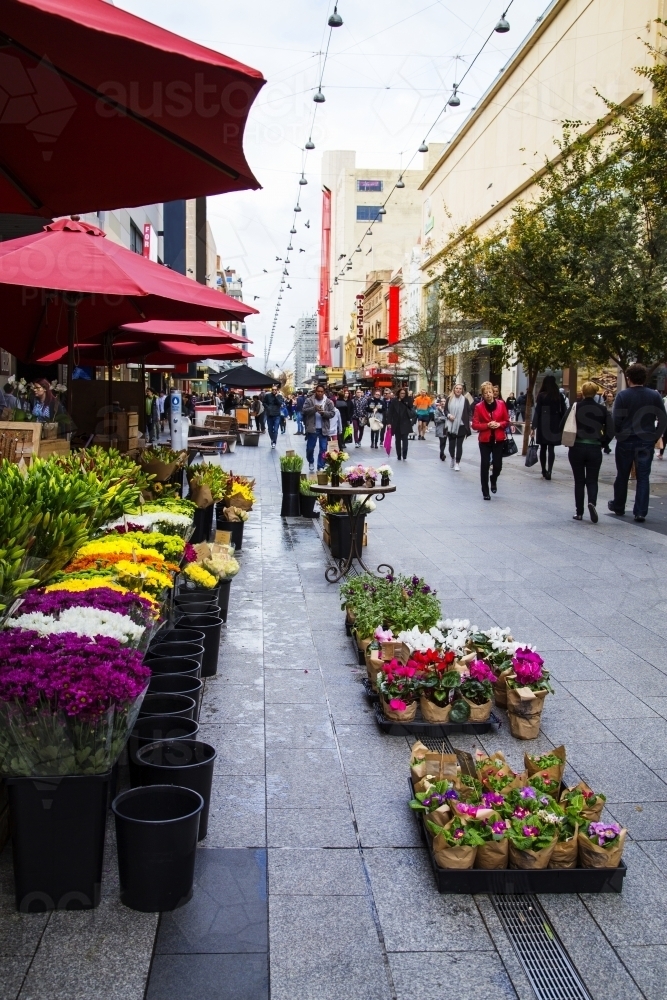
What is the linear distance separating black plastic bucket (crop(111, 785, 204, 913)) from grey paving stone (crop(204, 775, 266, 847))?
46cm

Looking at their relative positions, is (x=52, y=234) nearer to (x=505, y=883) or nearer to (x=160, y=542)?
(x=160, y=542)

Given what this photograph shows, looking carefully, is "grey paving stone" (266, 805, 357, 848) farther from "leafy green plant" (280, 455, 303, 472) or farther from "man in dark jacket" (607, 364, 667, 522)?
"man in dark jacket" (607, 364, 667, 522)

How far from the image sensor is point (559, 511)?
13.4m

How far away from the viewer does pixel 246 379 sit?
24797 millimetres

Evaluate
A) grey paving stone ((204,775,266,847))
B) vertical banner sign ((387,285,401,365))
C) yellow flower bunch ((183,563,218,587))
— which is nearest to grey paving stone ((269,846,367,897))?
grey paving stone ((204,775,266,847))

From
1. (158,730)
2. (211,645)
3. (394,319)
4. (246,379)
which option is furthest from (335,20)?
(394,319)

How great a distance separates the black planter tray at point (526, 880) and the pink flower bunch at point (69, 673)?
1347 millimetres

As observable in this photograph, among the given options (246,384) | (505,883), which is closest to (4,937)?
(505,883)

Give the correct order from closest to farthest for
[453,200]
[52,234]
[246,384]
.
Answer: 1. [52,234]
2. [246,384]
3. [453,200]

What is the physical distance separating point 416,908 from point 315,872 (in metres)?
0.42

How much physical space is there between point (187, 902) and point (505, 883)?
3.79 feet

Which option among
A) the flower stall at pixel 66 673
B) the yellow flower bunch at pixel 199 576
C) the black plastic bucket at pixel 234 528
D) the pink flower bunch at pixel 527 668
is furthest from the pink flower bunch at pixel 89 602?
the black plastic bucket at pixel 234 528

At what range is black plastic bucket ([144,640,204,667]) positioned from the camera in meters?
4.65

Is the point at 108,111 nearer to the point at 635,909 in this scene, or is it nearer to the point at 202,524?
the point at 635,909
